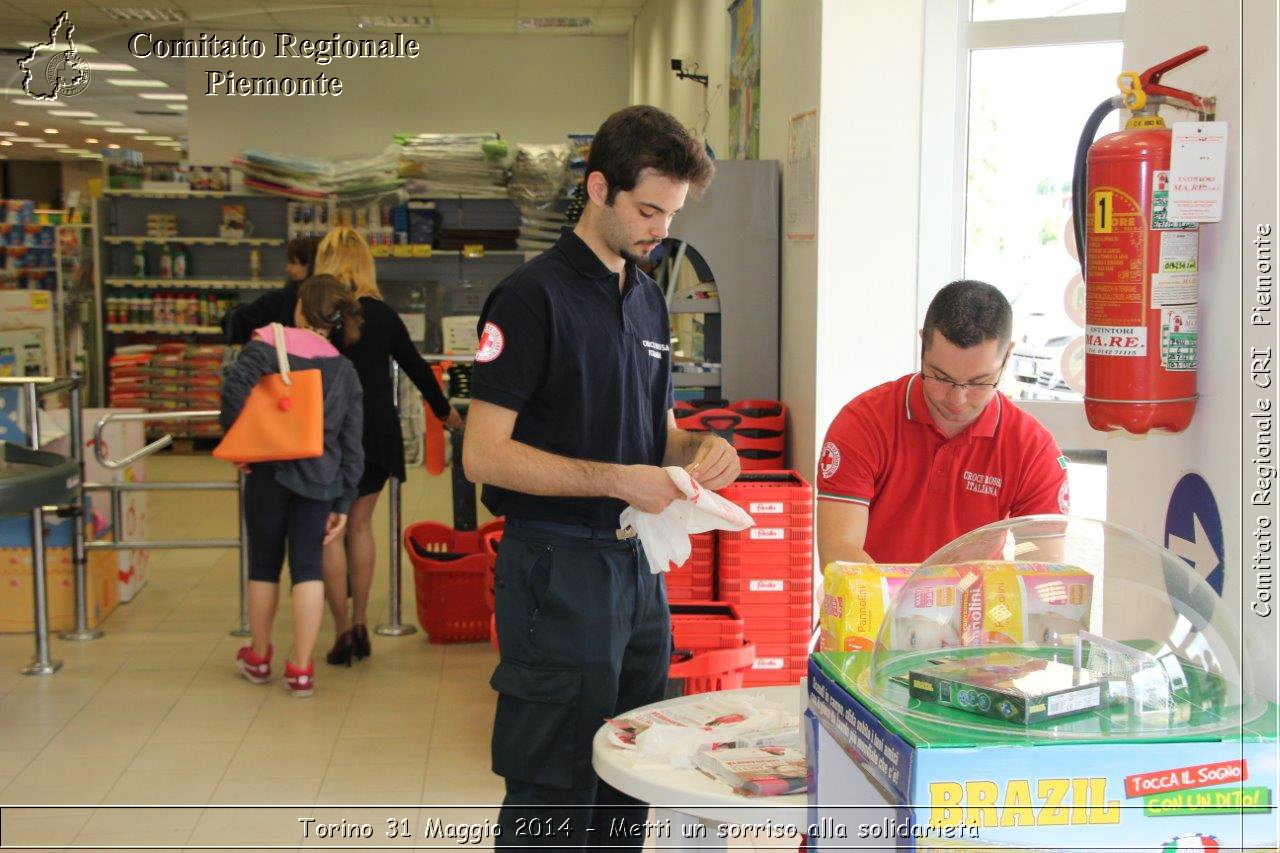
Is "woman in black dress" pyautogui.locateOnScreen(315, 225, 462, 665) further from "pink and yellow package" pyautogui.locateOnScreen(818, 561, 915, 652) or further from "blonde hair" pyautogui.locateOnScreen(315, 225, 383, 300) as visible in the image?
"pink and yellow package" pyautogui.locateOnScreen(818, 561, 915, 652)

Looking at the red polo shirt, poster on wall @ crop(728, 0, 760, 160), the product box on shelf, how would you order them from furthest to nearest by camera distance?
1. poster on wall @ crop(728, 0, 760, 160)
2. the red polo shirt
3. the product box on shelf

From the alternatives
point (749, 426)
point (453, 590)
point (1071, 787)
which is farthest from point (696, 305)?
point (1071, 787)

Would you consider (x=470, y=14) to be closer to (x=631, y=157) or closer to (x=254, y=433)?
(x=254, y=433)

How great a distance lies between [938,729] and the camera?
1420mm

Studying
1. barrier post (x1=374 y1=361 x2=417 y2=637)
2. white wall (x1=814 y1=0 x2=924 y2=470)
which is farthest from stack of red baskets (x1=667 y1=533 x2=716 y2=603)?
barrier post (x1=374 y1=361 x2=417 y2=637)

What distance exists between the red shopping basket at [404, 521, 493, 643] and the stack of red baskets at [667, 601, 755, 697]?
1.48m

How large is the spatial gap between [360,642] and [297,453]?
113 cm

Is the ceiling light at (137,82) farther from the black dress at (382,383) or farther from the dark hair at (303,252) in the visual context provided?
the black dress at (382,383)

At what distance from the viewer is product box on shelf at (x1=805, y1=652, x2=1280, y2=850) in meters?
1.34

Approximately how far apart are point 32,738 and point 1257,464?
4129mm

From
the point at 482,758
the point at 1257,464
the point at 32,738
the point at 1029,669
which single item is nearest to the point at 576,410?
the point at 1029,669

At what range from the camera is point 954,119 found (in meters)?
4.23

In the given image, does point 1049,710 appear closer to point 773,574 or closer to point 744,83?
point 773,574

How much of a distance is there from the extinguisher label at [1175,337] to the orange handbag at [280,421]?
338 cm
